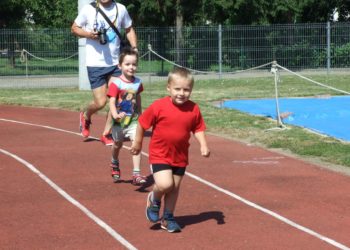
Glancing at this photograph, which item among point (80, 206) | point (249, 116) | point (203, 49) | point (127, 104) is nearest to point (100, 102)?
point (127, 104)

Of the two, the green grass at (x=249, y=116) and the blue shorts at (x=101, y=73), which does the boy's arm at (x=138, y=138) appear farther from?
the green grass at (x=249, y=116)

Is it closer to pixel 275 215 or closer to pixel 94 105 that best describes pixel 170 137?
pixel 275 215

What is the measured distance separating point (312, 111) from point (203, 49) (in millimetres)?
13464

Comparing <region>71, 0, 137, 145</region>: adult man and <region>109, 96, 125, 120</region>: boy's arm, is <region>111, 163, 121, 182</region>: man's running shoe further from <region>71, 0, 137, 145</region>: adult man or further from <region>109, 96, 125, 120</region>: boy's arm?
<region>71, 0, 137, 145</region>: adult man

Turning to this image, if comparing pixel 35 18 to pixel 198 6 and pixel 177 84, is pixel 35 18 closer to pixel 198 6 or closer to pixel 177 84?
pixel 198 6

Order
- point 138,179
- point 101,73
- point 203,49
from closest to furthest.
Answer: point 138,179, point 101,73, point 203,49

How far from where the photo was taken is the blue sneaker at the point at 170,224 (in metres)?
6.37

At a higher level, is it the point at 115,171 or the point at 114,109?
the point at 114,109

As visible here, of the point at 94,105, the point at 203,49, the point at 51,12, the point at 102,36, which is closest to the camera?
the point at 102,36

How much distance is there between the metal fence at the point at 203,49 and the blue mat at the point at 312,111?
10129 mm

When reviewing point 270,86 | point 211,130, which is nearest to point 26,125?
point 211,130

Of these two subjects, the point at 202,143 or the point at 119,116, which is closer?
the point at 202,143

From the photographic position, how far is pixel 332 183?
8.62m

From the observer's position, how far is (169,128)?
6332 millimetres
